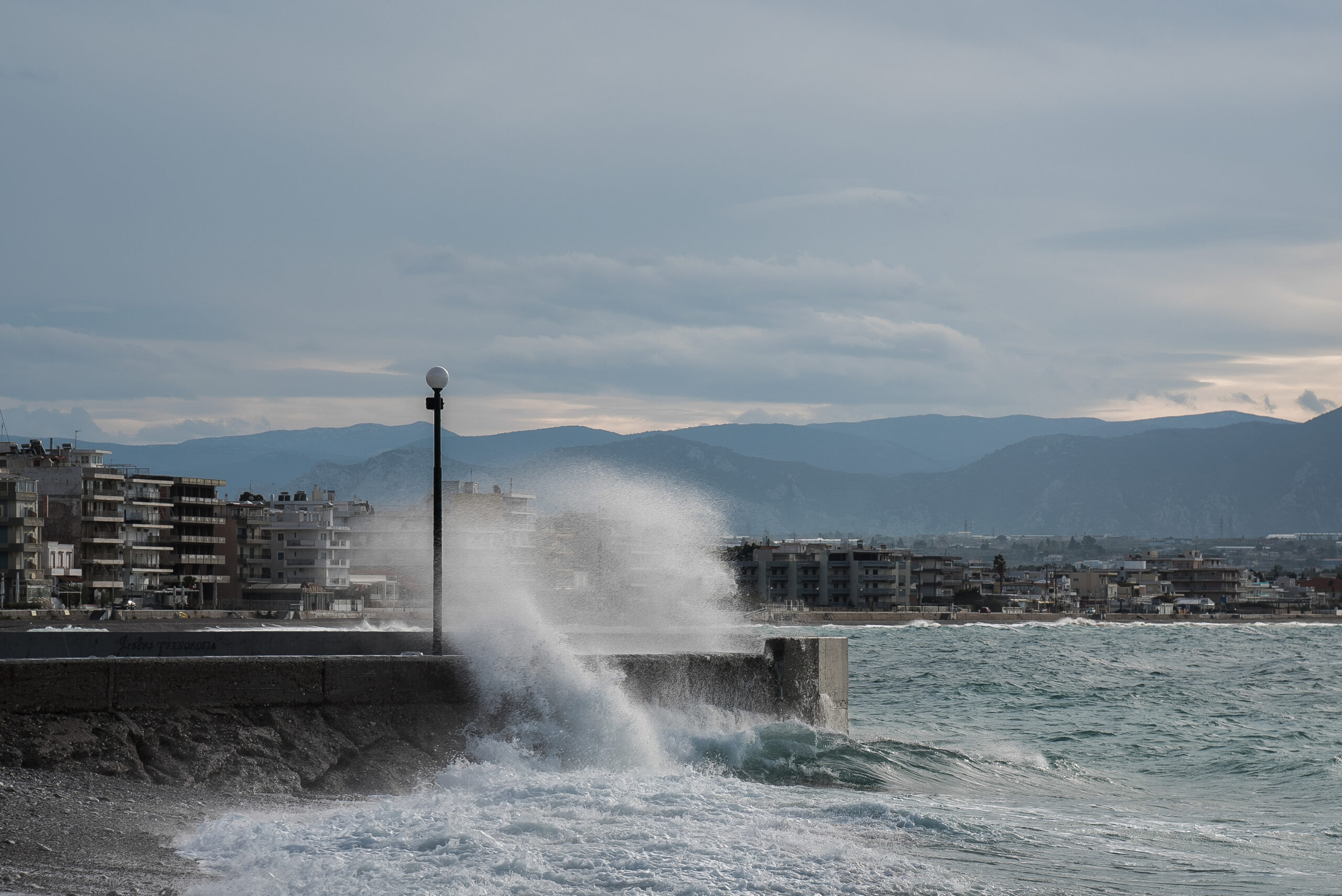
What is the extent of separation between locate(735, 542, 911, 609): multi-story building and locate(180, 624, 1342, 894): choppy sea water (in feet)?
419

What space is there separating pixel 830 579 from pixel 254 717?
143711 millimetres

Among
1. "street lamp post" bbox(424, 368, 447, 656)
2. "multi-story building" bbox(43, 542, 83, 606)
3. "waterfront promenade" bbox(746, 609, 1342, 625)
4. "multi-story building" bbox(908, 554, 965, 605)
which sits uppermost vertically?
"street lamp post" bbox(424, 368, 447, 656)

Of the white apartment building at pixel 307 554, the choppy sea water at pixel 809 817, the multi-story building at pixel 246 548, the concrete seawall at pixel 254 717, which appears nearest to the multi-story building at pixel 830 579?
the white apartment building at pixel 307 554

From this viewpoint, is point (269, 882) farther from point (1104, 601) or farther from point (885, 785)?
point (1104, 601)

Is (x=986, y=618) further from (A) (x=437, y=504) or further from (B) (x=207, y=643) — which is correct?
(A) (x=437, y=504)

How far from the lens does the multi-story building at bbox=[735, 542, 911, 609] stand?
152m

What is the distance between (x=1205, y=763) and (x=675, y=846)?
14231 millimetres

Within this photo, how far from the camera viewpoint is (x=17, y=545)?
3046 inches

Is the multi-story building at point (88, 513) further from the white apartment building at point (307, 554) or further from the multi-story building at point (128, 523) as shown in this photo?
the white apartment building at point (307, 554)

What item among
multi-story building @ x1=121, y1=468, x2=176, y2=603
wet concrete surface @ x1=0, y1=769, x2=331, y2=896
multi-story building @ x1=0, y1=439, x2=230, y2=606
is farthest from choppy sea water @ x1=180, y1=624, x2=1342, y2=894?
multi-story building @ x1=121, y1=468, x2=176, y2=603

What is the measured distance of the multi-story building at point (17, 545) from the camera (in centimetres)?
7650

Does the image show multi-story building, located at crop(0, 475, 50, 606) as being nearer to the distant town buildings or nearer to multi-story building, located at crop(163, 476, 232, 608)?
multi-story building, located at crop(163, 476, 232, 608)

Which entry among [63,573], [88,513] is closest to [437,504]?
[63,573]

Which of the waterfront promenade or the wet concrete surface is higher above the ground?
the wet concrete surface
